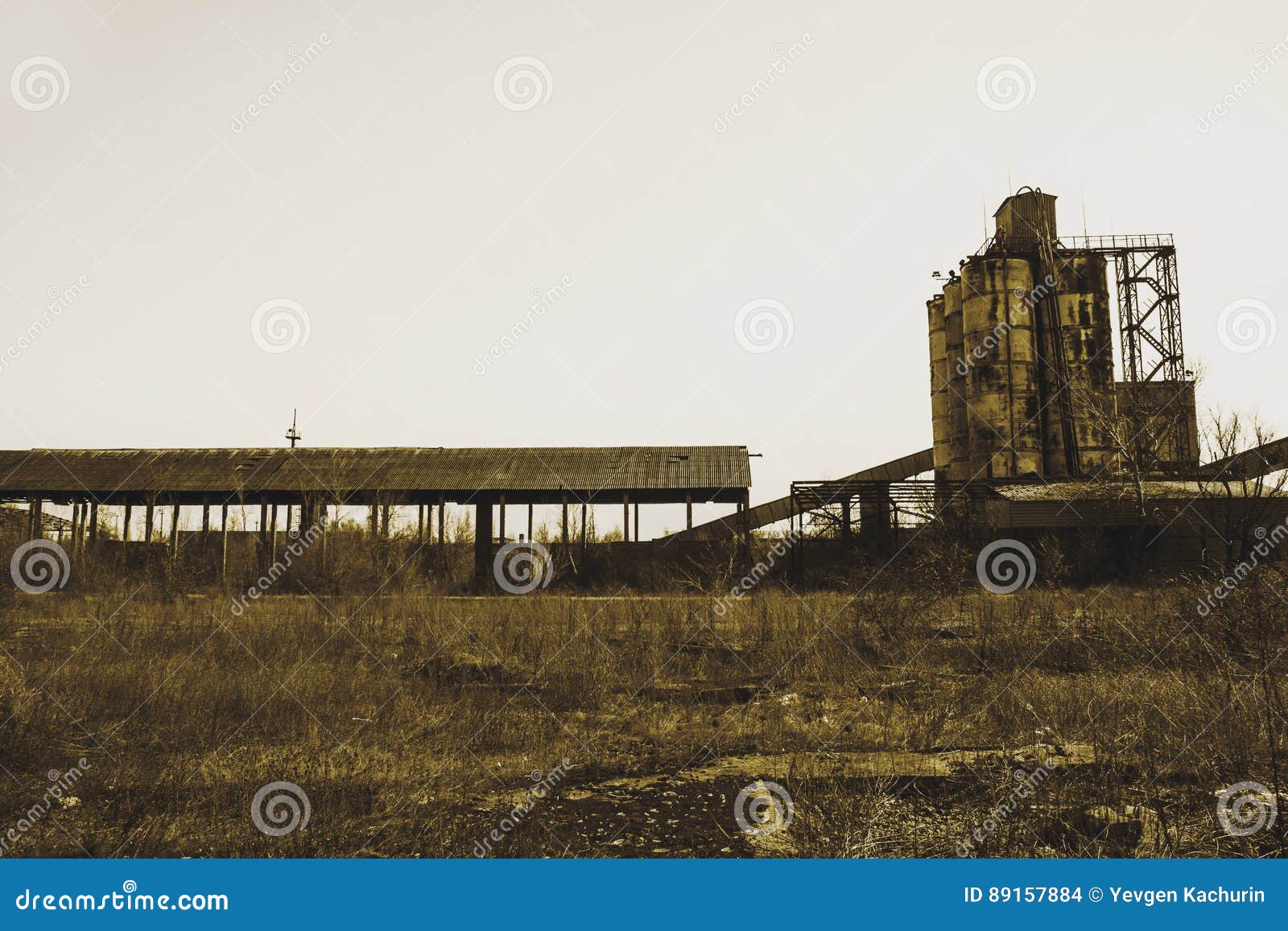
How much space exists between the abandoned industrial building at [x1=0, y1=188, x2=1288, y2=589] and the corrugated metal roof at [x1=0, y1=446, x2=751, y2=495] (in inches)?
2.7

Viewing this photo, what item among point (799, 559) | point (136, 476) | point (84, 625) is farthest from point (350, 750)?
point (136, 476)

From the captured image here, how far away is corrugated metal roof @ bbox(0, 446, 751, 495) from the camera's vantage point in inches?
981

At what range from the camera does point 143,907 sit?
361 cm

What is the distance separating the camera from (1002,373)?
29828mm

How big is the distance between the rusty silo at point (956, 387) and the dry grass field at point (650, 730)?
64.1 ft

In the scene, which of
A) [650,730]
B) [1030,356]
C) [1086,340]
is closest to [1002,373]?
[1030,356]

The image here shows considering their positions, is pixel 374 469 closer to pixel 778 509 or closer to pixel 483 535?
pixel 483 535

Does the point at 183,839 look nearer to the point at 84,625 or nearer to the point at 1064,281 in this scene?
the point at 84,625

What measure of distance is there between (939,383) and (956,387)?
99.0 inches

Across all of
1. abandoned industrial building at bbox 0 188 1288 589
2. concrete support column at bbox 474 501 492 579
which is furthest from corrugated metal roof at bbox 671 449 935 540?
concrete support column at bbox 474 501 492 579

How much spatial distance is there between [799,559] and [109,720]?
17021 mm

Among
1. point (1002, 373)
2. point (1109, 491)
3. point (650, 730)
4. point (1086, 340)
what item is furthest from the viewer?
point (1086, 340)

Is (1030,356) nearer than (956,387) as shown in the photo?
Yes

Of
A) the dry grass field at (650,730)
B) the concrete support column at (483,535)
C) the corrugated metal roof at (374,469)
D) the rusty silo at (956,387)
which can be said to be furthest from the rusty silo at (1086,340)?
the concrete support column at (483,535)
